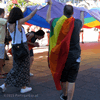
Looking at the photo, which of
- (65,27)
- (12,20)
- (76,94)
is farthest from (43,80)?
(65,27)

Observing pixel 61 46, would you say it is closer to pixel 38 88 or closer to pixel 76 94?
pixel 76 94

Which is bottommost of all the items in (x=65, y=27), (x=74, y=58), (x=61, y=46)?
(x=74, y=58)

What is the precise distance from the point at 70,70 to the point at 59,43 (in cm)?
43

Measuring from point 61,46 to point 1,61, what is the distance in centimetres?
226

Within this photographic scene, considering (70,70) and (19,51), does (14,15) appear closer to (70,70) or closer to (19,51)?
(19,51)

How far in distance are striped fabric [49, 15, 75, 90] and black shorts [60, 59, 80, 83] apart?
0.19ft

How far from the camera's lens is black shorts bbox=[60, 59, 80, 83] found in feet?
7.08

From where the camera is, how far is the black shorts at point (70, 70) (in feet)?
7.08

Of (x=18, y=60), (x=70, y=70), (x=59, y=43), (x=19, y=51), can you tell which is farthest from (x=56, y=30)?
(x=18, y=60)

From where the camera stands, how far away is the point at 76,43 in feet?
7.06

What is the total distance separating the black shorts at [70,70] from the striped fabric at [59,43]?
0.06 m

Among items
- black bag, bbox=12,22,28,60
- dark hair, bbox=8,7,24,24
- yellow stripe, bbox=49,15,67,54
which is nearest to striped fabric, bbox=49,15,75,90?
yellow stripe, bbox=49,15,67,54

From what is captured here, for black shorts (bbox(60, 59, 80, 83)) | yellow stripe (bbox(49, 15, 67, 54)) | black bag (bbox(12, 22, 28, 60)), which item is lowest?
black shorts (bbox(60, 59, 80, 83))

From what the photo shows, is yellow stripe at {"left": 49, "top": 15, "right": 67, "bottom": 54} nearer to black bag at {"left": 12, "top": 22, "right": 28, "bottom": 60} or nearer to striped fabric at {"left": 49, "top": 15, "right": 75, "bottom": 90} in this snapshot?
striped fabric at {"left": 49, "top": 15, "right": 75, "bottom": 90}
